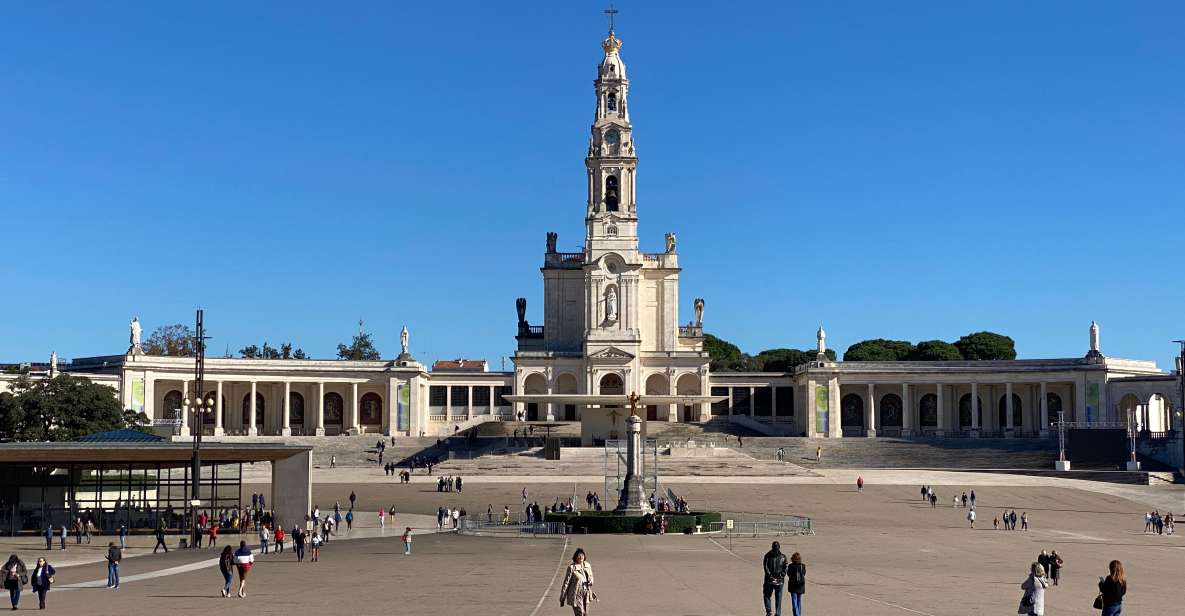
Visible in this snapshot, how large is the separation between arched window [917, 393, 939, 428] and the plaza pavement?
48.1 m

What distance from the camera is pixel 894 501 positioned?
66.3 meters

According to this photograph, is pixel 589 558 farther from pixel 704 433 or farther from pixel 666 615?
pixel 704 433

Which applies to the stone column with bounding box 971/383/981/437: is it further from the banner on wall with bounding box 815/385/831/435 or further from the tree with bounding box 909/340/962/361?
the tree with bounding box 909/340/962/361

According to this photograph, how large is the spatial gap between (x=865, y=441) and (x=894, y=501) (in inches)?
1097

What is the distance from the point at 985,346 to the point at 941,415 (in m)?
38.7

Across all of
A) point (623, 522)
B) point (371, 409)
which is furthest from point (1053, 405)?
point (623, 522)

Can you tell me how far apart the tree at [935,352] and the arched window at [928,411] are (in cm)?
2591

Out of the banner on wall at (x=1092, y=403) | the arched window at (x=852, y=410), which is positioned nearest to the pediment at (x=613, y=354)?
the arched window at (x=852, y=410)

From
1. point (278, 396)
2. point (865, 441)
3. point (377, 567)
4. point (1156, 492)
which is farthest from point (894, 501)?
point (278, 396)

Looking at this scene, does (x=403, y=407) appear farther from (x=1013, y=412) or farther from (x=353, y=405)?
(x=1013, y=412)

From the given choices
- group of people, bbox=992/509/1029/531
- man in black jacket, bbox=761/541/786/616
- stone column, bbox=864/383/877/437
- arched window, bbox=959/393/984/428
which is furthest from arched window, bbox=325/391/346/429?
man in black jacket, bbox=761/541/786/616

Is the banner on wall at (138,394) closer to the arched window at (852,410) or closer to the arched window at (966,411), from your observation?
the arched window at (852,410)

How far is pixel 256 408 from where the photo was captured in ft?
360

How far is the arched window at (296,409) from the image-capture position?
111 metres
